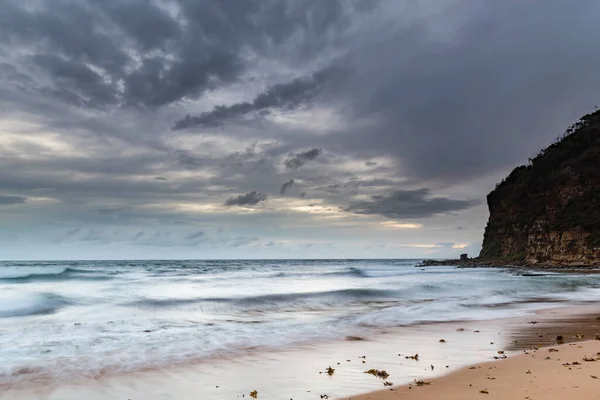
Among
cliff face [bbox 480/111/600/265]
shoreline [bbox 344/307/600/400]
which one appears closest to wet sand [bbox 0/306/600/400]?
shoreline [bbox 344/307/600/400]

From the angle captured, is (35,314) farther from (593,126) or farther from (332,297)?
(593,126)

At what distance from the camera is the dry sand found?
184 inches

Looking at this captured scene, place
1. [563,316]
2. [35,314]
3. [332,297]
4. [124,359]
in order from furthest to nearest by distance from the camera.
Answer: [332,297] < [35,314] < [563,316] < [124,359]

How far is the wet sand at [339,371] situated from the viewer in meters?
5.33

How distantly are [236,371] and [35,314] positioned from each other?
38.9 feet

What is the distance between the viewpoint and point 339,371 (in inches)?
244

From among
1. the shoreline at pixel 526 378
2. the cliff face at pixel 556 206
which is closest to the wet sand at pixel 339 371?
the shoreline at pixel 526 378

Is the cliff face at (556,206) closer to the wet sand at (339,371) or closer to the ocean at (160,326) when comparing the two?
the ocean at (160,326)

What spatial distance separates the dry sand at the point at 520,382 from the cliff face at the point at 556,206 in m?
50.5

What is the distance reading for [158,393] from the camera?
17.9 feet

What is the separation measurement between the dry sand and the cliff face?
50.5 metres

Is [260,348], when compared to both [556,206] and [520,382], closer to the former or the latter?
[520,382]

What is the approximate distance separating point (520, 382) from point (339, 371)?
237cm

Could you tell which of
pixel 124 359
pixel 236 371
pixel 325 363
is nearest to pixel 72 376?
pixel 124 359
